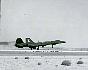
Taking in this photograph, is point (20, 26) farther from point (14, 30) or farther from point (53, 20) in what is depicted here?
point (53, 20)

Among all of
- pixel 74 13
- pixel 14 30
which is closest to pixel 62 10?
pixel 74 13

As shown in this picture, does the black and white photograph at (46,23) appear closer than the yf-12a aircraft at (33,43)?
No

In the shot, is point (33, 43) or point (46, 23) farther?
point (46, 23)

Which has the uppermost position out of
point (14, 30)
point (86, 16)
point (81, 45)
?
point (86, 16)

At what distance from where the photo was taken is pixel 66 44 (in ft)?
35.7

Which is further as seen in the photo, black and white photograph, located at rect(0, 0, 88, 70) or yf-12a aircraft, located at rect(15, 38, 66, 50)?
black and white photograph, located at rect(0, 0, 88, 70)

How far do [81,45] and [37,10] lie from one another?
254 cm

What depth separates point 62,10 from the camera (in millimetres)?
10922

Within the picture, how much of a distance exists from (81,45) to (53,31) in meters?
1.41

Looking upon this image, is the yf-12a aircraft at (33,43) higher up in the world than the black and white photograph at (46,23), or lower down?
lower down

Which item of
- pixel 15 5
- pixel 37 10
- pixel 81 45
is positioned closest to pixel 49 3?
pixel 37 10

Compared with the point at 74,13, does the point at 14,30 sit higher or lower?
lower

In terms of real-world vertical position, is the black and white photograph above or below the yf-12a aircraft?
above

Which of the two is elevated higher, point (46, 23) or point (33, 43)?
point (46, 23)
